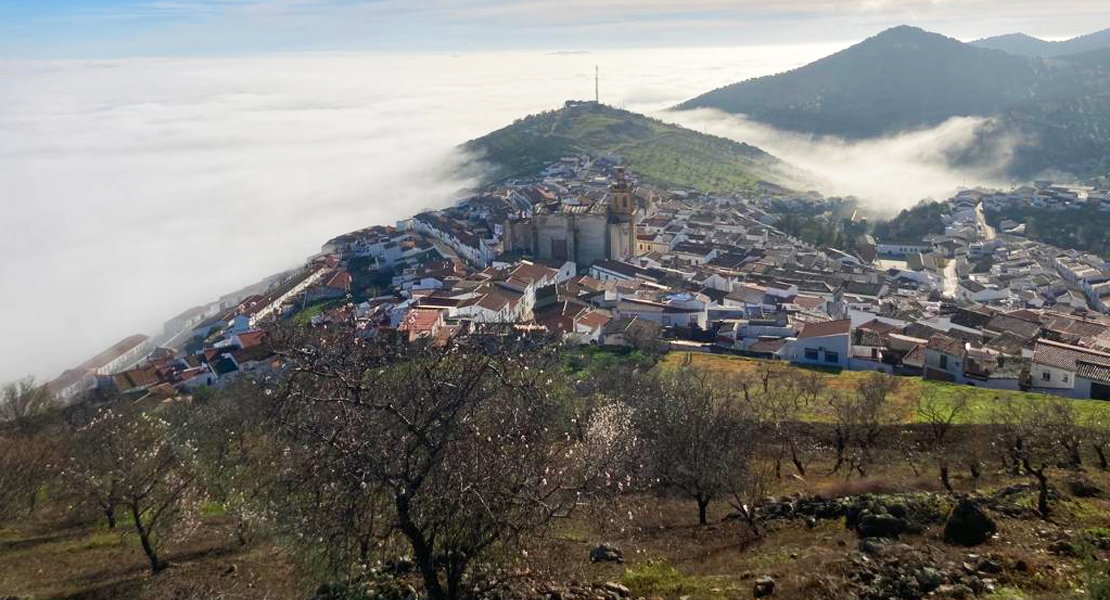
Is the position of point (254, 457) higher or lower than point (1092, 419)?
higher

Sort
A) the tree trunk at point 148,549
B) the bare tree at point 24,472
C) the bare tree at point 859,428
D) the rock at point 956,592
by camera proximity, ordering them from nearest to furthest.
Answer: the rock at point 956,592
the tree trunk at point 148,549
the bare tree at point 24,472
the bare tree at point 859,428

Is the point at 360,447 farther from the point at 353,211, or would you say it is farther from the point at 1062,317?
the point at 353,211

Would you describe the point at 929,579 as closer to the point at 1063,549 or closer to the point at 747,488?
the point at 1063,549

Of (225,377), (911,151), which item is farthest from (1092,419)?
(911,151)

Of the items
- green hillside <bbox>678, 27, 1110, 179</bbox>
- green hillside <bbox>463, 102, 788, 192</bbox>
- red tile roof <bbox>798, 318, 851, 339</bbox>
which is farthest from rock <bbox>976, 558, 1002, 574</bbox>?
green hillside <bbox>678, 27, 1110, 179</bbox>

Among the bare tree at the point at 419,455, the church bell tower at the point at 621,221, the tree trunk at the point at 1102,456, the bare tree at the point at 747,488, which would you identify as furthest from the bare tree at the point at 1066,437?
the church bell tower at the point at 621,221

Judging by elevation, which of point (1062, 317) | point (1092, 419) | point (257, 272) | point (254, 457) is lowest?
point (257, 272)

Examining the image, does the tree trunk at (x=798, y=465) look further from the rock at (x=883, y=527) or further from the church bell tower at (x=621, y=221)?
the church bell tower at (x=621, y=221)
